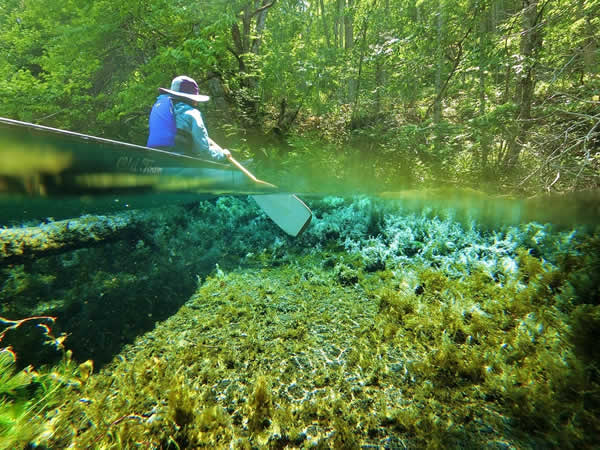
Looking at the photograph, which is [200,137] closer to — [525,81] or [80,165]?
[80,165]

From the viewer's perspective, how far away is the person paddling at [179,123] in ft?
12.4

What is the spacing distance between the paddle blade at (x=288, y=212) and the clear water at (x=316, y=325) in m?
0.43

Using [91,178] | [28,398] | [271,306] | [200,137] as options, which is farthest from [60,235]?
[200,137]

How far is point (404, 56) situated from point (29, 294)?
8.58 metres

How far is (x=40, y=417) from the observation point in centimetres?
111

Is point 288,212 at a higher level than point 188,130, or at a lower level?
lower

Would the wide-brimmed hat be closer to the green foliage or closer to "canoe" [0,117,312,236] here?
"canoe" [0,117,312,236]

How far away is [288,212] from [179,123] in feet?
7.45

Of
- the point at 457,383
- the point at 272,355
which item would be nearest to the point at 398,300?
the point at 457,383

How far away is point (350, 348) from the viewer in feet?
5.31

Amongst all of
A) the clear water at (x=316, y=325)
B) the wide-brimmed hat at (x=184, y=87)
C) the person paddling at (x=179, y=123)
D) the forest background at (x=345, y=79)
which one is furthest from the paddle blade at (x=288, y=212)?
the forest background at (x=345, y=79)

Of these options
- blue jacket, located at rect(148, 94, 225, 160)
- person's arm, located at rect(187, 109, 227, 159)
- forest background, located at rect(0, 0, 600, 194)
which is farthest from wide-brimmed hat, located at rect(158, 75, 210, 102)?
forest background, located at rect(0, 0, 600, 194)

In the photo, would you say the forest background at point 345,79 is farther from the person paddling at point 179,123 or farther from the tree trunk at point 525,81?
the person paddling at point 179,123

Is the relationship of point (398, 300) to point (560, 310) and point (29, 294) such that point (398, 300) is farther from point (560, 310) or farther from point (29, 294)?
point (29, 294)
